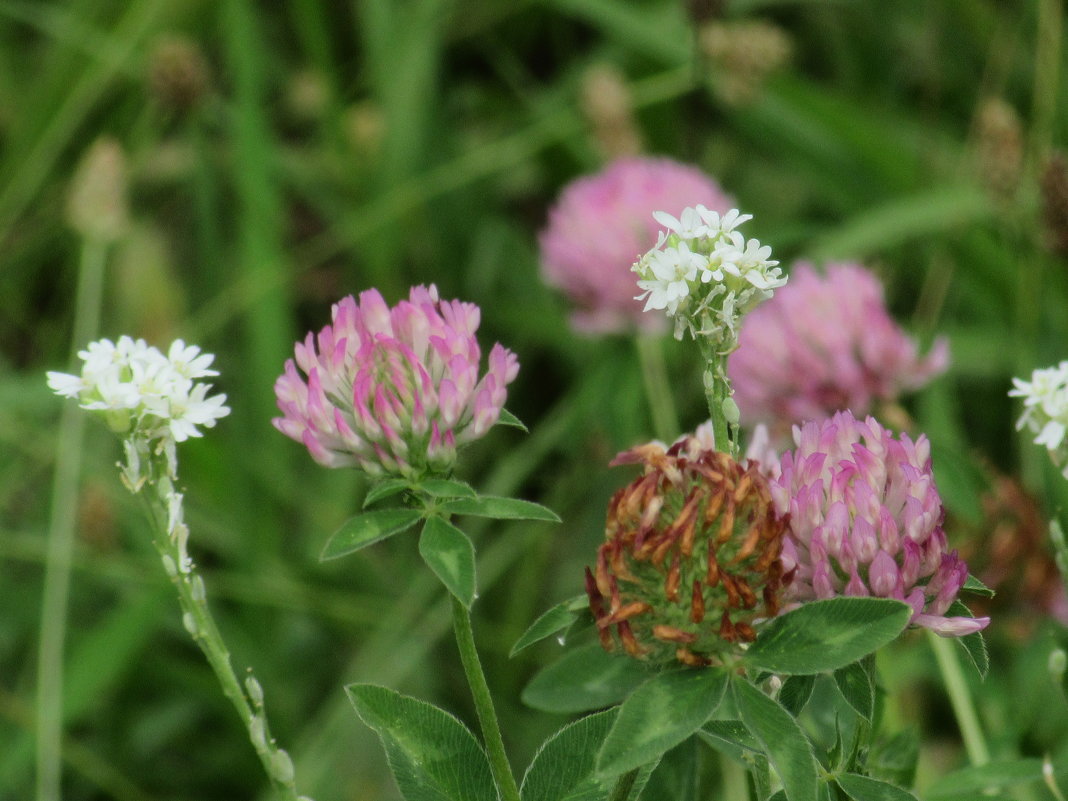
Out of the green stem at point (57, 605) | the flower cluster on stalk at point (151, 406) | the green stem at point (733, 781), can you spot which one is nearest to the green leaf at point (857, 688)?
the flower cluster on stalk at point (151, 406)

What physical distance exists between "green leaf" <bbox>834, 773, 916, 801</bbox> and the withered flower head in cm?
11

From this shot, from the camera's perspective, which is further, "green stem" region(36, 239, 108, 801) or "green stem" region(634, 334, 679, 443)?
"green stem" region(634, 334, 679, 443)

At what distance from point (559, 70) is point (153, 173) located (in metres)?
0.86

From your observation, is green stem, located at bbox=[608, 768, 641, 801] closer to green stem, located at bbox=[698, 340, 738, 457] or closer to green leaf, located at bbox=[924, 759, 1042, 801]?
green stem, located at bbox=[698, 340, 738, 457]

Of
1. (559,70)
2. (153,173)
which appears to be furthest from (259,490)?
(559,70)

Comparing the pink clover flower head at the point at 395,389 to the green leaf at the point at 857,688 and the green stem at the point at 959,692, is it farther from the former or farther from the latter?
the green stem at the point at 959,692

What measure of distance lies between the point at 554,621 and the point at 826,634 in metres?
0.14

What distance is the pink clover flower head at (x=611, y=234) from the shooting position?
205 centimetres

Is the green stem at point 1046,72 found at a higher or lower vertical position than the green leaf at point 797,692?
higher

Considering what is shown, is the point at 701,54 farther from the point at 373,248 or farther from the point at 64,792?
the point at 64,792

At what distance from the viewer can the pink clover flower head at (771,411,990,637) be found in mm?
718

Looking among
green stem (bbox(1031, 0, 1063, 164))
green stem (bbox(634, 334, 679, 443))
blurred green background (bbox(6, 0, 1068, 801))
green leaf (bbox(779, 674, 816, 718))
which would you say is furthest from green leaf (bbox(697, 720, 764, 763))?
green stem (bbox(1031, 0, 1063, 164))

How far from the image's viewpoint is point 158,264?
2582mm

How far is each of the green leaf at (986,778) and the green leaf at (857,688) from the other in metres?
0.25
